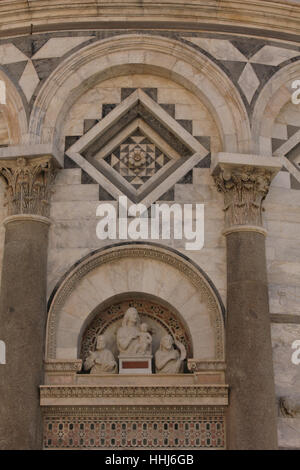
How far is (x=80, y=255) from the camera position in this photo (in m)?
11.4

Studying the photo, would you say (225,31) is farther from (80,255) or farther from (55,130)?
(80,255)

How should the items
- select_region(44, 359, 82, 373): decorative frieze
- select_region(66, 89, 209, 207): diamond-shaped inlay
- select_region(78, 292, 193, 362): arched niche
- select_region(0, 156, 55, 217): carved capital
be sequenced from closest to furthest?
select_region(44, 359, 82, 373): decorative frieze
select_region(78, 292, 193, 362): arched niche
select_region(0, 156, 55, 217): carved capital
select_region(66, 89, 209, 207): diamond-shaped inlay

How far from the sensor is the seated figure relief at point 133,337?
10992 mm

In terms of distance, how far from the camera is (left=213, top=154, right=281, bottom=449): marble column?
1034 centimetres

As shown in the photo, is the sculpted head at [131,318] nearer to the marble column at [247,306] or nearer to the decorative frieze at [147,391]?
the decorative frieze at [147,391]

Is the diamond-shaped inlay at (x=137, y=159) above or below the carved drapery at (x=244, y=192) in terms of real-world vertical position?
above

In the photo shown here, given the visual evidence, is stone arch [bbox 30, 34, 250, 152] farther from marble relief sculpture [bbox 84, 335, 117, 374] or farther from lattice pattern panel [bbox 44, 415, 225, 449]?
lattice pattern panel [bbox 44, 415, 225, 449]

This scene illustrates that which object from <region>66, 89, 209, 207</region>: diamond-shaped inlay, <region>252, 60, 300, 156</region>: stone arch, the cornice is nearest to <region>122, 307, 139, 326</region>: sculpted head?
<region>66, 89, 209, 207</region>: diamond-shaped inlay

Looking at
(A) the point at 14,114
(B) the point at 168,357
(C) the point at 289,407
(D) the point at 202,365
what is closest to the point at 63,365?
(B) the point at 168,357

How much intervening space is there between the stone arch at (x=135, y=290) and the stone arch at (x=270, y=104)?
86.9 inches

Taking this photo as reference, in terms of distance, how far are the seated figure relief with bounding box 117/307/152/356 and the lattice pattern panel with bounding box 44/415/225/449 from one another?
0.93 metres

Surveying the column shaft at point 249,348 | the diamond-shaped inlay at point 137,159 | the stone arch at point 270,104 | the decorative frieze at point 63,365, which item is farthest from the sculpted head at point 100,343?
the stone arch at point 270,104
